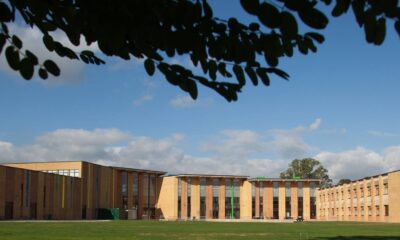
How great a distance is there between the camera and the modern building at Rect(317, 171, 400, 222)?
271ft

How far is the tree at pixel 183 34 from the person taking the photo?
4.56m

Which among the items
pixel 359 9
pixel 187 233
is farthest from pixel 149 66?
pixel 187 233

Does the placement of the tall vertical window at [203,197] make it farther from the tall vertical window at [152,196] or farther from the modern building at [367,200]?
the modern building at [367,200]

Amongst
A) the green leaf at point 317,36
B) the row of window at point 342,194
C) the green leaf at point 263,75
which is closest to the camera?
the green leaf at point 317,36

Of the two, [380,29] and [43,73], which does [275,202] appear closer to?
[43,73]

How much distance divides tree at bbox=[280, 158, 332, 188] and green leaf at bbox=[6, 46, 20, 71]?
15518cm

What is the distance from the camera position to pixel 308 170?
15850 cm

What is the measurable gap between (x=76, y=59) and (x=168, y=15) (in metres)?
1.95

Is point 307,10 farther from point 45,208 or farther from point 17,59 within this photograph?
point 45,208

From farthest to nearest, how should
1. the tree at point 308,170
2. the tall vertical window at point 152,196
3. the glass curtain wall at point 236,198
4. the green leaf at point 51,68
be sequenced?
1. the tree at point 308,170
2. the glass curtain wall at point 236,198
3. the tall vertical window at point 152,196
4. the green leaf at point 51,68

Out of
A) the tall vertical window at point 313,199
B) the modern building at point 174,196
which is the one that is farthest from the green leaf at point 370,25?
the tall vertical window at point 313,199

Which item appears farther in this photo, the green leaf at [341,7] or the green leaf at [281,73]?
the green leaf at [281,73]

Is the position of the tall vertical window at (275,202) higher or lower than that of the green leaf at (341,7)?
lower

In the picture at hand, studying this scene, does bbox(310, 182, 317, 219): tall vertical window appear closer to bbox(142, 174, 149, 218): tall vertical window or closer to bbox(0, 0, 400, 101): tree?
bbox(142, 174, 149, 218): tall vertical window
